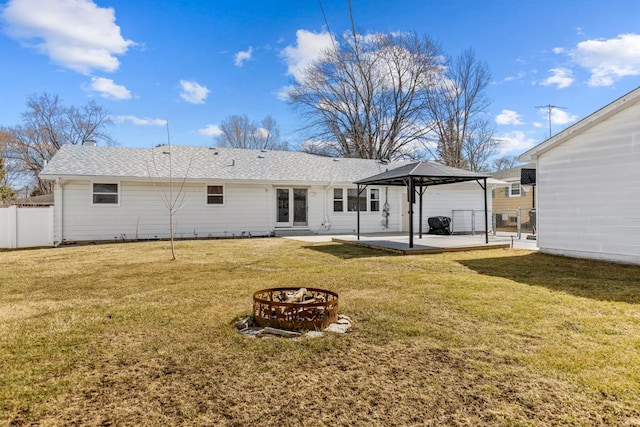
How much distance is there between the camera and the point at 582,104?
23344 mm

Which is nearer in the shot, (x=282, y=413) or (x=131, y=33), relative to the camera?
(x=282, y=413)

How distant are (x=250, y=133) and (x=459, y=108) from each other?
62.6 feet

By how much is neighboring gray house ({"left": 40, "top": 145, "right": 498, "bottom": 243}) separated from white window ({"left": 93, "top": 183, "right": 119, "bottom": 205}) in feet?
0.10

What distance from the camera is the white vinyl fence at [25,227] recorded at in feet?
38.7

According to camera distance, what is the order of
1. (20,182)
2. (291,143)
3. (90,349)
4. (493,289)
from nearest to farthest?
(90,349) < (493,289) < (20,182) < (291,143)

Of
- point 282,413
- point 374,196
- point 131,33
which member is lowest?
point 282,413

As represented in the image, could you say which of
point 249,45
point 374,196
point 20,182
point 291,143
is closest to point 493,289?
point 374,196

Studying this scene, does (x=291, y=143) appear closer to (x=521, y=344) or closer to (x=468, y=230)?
(x=468, y=230)

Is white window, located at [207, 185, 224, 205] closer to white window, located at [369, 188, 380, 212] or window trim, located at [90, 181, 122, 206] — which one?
window trim, located at [90, 181, 122, 206]

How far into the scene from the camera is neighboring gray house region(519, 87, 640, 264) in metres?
7.52

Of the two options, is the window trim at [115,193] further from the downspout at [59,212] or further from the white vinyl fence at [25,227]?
the white vinyl fence at [25,227]

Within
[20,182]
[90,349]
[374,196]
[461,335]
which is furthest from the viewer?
[20,182]

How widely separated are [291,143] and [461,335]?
30.5m

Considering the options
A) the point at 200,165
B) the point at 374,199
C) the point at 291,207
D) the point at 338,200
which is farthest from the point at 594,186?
the point at 200,165
